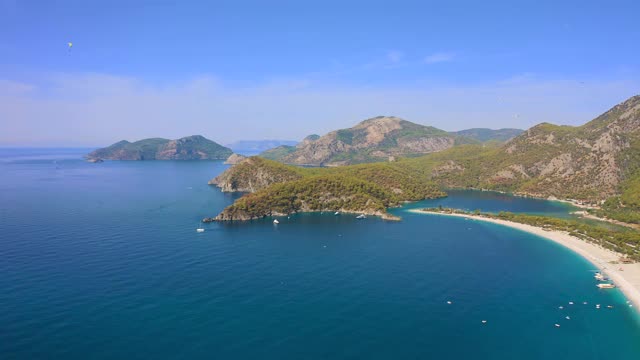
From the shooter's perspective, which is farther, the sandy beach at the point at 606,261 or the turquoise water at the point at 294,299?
the sandy beach at the point at 606,261

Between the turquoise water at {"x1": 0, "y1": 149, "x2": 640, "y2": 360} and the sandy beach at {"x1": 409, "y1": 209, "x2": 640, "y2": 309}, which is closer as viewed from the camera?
the turquoise water at {"x1": 0, "y1": 149, "x2": 640, "y2": 360}

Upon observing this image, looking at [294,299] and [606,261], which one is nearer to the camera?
[294,299]

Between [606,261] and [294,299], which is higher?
[606,261]

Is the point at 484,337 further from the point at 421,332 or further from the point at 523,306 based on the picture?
the point at 523,306

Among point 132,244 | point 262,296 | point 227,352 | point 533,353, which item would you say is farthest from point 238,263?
point 533,353
